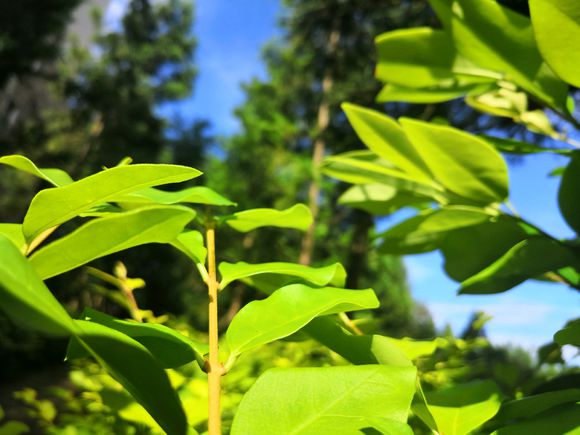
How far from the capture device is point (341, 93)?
884cm

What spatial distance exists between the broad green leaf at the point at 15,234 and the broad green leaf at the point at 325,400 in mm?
121

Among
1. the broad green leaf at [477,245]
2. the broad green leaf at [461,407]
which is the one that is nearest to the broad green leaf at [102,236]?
the broad green leaf at [461,407]

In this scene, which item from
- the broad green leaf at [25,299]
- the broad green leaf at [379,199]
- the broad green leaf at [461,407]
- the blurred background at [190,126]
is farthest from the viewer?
the blurred background at [190,126]

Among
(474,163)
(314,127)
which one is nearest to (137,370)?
(474,163)

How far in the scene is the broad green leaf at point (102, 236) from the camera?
0.19 m

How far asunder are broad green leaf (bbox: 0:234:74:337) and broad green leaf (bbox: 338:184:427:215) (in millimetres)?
346

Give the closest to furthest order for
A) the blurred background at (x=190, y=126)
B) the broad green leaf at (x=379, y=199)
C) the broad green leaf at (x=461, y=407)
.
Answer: the broad green leaf at (x=461, y=407) → the broad green leaf at (x=379, y=199) → the blurred background at (x=190, y=126)

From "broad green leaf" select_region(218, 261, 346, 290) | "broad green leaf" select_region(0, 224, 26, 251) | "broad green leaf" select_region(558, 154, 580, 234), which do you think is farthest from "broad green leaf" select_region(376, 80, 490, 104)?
"broad green leaf" select_region(0, 224, 26, 251)

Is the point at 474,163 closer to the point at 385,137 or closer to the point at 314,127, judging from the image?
the point at 385,137

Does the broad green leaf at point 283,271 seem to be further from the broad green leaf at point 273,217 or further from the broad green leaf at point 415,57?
the broad green leaf at point 415,57

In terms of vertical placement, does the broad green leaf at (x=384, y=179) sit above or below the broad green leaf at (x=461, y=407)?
above

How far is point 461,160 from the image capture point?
334mm

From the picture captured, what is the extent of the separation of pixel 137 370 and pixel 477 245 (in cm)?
29

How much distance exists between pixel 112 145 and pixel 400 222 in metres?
10.5
